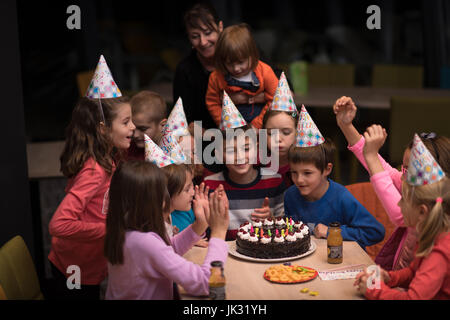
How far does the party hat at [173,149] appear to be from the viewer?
2600 mm

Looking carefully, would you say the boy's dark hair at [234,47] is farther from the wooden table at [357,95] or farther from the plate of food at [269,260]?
the wooden table at [357,95]

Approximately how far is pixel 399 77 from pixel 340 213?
4.07 metres

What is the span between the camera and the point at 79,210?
2629 millimetres

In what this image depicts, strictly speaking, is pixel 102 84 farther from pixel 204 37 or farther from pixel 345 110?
pixel 345 110

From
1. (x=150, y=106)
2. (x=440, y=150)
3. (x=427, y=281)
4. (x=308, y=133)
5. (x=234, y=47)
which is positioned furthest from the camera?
(x=150, y=106)

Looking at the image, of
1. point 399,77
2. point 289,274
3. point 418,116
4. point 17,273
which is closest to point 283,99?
point 289,274

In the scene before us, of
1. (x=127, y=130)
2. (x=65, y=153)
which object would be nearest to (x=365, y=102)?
(x=127, y=130)

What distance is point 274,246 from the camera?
236cm

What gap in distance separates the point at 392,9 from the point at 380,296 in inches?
244

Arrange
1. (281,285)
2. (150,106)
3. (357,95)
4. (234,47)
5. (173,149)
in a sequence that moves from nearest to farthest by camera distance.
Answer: (281,285)
(173,149)
(234,47)
(150,106)
(357,95)

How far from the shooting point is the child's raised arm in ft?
8.40

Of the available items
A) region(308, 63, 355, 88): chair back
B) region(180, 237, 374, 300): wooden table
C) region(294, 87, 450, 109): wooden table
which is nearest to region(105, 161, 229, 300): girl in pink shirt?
region(180, 237, 374, 300): wooden table

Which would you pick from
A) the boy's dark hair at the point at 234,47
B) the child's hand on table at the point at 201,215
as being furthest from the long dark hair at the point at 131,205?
the boy's dark hair at the point at 234,47

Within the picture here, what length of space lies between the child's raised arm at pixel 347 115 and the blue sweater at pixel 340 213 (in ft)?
0.99
